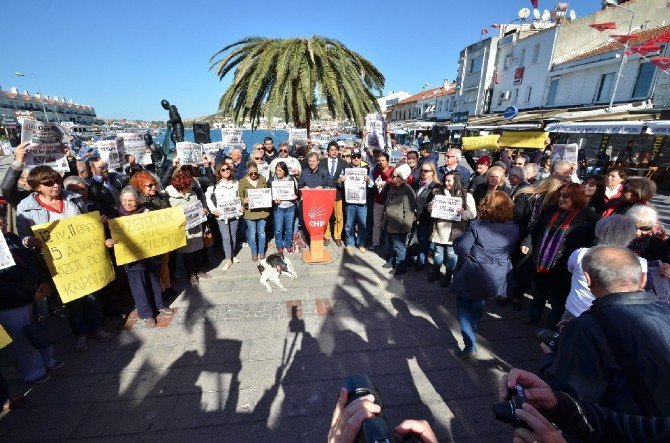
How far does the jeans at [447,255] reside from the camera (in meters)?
4.80

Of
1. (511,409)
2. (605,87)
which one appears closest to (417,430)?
(511,409)

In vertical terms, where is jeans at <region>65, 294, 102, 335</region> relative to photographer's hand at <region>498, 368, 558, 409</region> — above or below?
below

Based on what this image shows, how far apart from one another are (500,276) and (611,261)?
1529 millimetres

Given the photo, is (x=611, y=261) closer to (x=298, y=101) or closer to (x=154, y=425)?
(x=154, y=425)

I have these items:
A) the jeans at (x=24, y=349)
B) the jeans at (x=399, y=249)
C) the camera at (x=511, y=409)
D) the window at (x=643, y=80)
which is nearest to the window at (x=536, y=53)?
the window at (x=643, y=80)

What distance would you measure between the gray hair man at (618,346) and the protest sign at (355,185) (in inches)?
169

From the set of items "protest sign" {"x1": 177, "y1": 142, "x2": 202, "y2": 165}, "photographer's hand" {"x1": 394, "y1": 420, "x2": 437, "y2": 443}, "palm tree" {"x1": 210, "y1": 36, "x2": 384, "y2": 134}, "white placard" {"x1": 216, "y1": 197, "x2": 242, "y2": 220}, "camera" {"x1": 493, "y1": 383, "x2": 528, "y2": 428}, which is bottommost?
"white placard" {"x1": 216, "y1": 197, "x2": 242, "y2": 220}

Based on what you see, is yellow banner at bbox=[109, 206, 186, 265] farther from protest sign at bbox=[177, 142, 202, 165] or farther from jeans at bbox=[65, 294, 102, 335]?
protest sign at bbox=[177, 142, 202, 165]

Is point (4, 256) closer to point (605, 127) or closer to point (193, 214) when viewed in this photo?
point (193, 214)

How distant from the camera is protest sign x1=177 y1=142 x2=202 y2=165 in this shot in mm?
6074

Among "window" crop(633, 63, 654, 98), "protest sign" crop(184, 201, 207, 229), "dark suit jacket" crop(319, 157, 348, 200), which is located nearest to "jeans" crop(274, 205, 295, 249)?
"dark suit jacket" crop(319, 157, 348, 200)

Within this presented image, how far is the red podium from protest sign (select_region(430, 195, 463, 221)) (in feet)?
6.10

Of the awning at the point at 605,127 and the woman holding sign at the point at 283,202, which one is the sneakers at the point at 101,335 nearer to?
the woman holding sign at the point at 283,202

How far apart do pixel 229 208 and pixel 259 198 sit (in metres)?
0.53
